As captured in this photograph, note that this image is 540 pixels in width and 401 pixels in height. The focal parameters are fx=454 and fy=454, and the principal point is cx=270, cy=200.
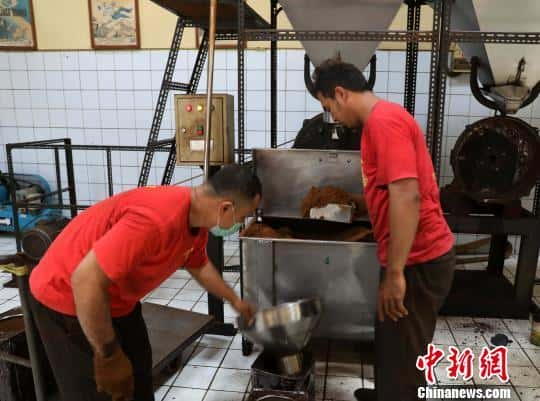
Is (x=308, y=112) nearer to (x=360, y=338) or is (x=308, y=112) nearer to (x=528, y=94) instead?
(x=528, y=94)

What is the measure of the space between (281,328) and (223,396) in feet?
2.24

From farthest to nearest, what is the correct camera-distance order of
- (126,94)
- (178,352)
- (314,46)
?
(126,94), (314,46), (178,352)

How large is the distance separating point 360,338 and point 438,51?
1.50 m

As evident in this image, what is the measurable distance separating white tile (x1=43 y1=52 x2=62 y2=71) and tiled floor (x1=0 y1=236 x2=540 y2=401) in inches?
93.5

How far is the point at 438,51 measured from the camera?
→ 2.27m

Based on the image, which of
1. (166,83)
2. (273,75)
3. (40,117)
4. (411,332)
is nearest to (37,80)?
(40,117)

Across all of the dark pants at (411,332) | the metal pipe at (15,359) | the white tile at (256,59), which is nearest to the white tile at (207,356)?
the metal pipe at (15,359)

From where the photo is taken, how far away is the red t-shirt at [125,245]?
1139 mm

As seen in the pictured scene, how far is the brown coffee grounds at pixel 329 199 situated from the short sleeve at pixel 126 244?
1435mm

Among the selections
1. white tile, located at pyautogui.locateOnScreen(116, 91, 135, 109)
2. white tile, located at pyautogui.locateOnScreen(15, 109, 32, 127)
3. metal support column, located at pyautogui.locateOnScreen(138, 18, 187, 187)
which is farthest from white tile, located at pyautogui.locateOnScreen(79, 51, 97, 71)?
metal support column, located at pyautogui.locateOnScreen(138, 18, 187, 187)

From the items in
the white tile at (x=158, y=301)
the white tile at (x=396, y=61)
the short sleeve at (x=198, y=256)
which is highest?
the white tile at (x=396, y=61)

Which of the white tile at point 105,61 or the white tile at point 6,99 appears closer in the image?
the white tile at point 105,61

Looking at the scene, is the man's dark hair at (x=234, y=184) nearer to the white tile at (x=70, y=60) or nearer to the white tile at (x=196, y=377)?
the white tile at (x=196, y=377)

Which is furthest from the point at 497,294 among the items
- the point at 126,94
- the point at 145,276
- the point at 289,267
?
the point at 126,94
